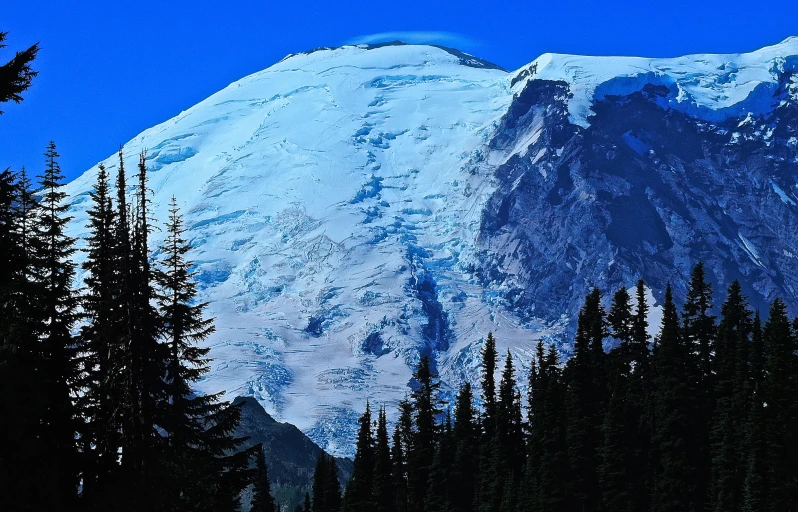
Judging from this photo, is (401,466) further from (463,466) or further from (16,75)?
(16,75)

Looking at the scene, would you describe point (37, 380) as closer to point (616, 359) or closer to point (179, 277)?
point (179, 277)

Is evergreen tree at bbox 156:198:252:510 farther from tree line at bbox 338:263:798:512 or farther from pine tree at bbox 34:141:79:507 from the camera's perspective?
tree line at bbox 338:263:798:512

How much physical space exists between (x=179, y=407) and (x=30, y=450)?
1233 cm

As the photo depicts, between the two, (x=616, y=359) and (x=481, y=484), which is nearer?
(x=481, y=484)

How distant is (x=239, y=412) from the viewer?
149 ft

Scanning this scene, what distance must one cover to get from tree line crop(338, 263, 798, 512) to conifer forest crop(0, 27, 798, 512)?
0.63 feet

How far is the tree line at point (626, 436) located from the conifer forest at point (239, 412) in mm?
191

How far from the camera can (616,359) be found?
120750 millimetres

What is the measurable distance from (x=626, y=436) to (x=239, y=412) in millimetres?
60230

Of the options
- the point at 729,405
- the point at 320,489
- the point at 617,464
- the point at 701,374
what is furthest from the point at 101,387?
the point at 320,489

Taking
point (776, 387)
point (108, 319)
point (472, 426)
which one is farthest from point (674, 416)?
point (108, 319)

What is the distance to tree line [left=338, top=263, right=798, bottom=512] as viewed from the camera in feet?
293

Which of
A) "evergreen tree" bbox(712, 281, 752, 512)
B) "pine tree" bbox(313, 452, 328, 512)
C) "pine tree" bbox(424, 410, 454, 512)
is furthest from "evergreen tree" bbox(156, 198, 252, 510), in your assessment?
"pine tree" bbox(313, 452, 328, 512)

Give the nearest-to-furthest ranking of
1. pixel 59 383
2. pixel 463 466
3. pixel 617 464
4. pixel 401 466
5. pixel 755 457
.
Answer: pixel 59 383 < pixel 755 457 < pixel 617 464 < pixel 463 466 < pixel 401 466
